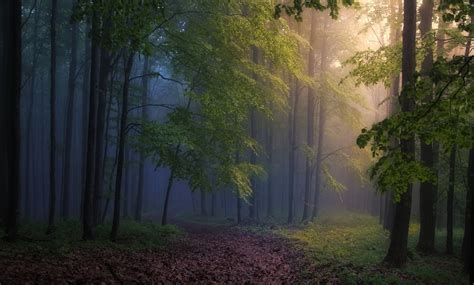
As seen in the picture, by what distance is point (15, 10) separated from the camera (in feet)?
32.6

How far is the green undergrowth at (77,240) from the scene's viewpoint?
386 inches

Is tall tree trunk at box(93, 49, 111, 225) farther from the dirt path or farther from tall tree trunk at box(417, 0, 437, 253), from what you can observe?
tall tree trunk at box(417, 0, 437, 253)

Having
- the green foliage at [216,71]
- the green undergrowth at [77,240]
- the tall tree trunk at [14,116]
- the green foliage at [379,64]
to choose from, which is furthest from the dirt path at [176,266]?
the green foliage at [379,64]

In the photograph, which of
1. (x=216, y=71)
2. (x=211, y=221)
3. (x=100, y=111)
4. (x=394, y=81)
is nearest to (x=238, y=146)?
(x=216, y=71)

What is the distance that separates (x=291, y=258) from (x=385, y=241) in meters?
5.25

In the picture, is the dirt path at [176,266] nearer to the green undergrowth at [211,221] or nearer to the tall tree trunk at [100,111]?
the tall tree trunk at [100,111]

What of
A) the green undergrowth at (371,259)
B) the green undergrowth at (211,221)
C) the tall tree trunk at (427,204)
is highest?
the tall tree trunk at (427,204)

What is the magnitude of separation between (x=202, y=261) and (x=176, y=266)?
5.08 ft

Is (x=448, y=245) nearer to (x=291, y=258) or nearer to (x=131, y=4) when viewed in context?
(x=291, y=258)

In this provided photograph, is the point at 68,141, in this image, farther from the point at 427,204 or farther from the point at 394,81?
the point at 427,204

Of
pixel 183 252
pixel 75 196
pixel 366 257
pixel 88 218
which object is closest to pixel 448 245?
pixel 366 257

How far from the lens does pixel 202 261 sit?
11.5m

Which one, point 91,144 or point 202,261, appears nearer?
point 202,261

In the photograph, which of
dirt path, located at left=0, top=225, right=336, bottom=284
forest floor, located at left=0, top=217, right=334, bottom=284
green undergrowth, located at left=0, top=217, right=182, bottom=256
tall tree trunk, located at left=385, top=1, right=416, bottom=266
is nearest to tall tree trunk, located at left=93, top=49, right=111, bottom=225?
green undergrowth, located at left=0, top=217, right=182, bottom=256
